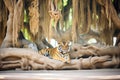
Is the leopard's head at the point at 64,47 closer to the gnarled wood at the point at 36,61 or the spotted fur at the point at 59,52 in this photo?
the spotted fur at the point at 59,52

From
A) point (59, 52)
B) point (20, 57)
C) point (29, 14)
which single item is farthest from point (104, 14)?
point (20, 57)

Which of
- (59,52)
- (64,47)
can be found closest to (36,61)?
(59,52)

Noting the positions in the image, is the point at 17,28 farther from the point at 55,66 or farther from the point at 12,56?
the point at 55,66

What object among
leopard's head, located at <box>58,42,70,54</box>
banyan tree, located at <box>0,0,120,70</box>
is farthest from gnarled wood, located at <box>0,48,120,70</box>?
leopard's head, located at <box>58,42,70,54</box>

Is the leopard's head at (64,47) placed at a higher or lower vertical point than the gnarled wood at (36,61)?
higher

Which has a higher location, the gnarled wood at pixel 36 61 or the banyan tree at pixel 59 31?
the banyan tree at pixel 59 31

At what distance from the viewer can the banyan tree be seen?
4.75 metres

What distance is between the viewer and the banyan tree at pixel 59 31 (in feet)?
15.6

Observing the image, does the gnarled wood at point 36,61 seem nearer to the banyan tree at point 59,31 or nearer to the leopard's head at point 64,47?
the banyan tree at point 59,31

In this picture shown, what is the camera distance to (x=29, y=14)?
200 inches

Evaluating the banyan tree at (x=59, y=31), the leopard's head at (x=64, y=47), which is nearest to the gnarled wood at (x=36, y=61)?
the banyan tree at (x=59, y=31)

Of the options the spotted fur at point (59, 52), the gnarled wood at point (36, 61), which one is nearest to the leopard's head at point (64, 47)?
the spotted fur at point (59, 52)

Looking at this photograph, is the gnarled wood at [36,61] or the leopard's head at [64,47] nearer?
the gnarled wood at [36,61]

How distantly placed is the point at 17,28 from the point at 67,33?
103cm
